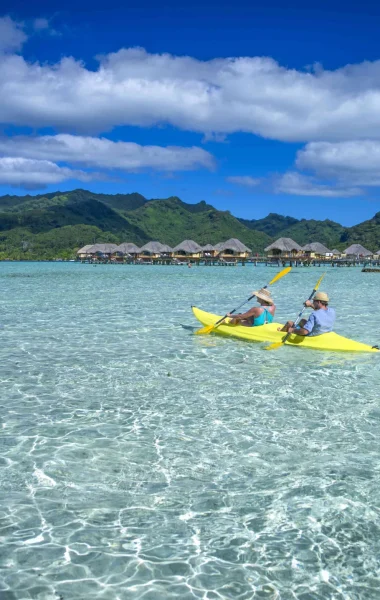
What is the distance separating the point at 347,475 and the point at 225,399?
2841 mm

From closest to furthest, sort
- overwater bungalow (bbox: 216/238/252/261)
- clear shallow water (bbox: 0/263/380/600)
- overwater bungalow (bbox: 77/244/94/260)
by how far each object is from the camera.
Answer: clear shallow water (bbox: 0/263/380/600) → overwater bungalow (bbox: 216/238/252/261) → overwater bungalow (bbox: 77/244/94/260)

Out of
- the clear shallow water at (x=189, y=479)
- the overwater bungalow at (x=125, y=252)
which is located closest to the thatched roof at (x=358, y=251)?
the overwater bungalow at (x=125, y=252)

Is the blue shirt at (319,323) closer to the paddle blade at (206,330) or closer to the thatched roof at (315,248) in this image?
the paddle blade at (206,330)

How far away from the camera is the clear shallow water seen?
3541 mm

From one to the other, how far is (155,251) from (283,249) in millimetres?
23460

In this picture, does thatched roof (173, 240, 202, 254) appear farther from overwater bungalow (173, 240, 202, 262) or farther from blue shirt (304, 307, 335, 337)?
blue shirt (304, 307, 335, 337)

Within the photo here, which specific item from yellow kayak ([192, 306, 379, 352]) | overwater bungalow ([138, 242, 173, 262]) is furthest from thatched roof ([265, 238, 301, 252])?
yellow kayak ([192, 306, 379, 352])

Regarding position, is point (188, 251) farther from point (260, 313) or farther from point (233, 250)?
point (260, 313)

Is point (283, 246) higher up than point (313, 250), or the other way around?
point (283, 246)

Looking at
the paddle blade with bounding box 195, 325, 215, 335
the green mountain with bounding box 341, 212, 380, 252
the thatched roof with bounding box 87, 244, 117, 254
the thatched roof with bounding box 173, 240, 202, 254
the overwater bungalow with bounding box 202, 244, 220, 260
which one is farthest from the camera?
the green mountain with bounding box 341, 212, 380, 252

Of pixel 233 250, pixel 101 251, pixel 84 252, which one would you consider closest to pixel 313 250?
pixel 233 250

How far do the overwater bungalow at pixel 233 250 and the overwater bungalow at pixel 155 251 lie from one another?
970cm

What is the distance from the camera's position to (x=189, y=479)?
4934 millimetres

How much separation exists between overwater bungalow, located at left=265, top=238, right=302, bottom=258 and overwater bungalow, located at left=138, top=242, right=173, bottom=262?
61.4 ft
